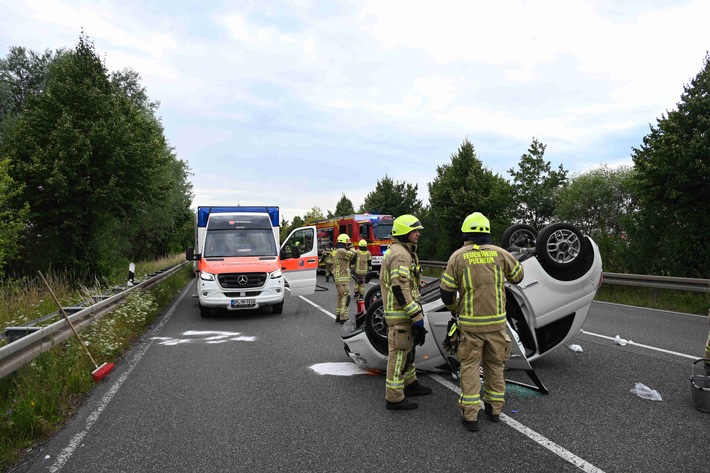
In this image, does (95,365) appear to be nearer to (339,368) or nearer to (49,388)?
(49,388)

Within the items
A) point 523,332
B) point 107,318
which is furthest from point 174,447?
point 107,318

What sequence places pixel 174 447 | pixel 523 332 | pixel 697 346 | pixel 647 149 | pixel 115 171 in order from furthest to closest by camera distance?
pixel 115 171, pixel 647 149, pixel 697 346, pixel 523 332, pixel 174 447

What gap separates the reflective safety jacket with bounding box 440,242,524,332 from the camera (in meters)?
4.26

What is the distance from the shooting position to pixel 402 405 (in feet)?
15.2

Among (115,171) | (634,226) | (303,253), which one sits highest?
(115,171)

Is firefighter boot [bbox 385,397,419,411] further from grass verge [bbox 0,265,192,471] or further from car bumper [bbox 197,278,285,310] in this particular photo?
car bumper [bbox 197,278,285,310]

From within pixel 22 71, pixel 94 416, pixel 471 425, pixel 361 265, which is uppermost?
pixel 22 71

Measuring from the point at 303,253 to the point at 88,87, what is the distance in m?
9.78

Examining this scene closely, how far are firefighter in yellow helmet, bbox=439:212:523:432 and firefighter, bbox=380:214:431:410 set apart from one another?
419mm

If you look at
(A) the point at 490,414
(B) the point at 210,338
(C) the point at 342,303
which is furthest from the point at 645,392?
(B) the point at 210,338

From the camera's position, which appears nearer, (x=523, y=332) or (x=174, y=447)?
(x=174, y=447)

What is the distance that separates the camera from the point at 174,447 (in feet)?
12.6

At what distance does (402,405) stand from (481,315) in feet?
3.90

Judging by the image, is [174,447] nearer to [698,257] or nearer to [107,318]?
[107,318]
